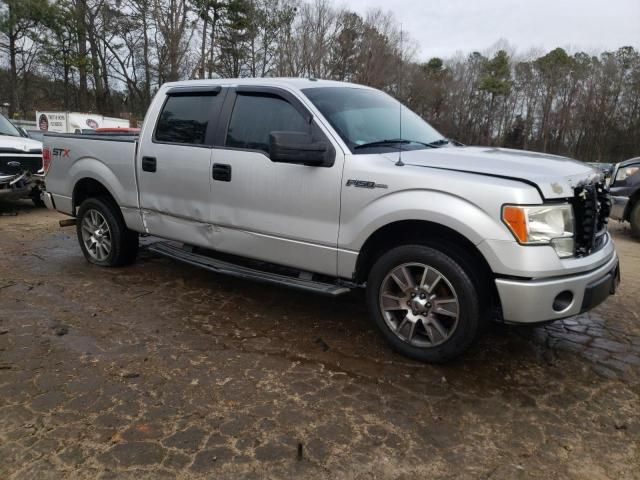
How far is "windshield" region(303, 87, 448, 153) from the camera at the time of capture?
3707 millimetres

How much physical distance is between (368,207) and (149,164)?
7.59 ft

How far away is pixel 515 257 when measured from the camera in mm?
2895

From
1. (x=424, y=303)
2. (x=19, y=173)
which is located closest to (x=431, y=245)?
(x=424, y=303)

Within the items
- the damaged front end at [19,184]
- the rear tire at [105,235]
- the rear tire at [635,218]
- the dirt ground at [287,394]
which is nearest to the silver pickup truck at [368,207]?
the rear tire at [105,235]

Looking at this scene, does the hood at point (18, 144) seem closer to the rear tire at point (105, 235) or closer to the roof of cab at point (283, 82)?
the rear tire at point (105, 235)

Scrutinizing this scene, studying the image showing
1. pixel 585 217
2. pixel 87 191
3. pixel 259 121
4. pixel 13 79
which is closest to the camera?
pixel 585 217

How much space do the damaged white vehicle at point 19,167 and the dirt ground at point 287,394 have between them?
14.7ft

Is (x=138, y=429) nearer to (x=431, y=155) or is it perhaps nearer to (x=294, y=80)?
(x=431, y=155)

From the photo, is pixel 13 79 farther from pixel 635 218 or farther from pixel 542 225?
pixel 542 225

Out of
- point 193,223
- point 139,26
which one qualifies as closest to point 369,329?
point 193,223

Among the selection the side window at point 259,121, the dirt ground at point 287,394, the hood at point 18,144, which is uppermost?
the side window at point 259,121

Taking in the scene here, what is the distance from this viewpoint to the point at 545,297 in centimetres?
291

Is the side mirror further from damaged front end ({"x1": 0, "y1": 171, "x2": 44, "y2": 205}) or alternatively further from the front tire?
damaged front end ({"x1": 0, "y1": 171, "x2": 44, "y2": 205})

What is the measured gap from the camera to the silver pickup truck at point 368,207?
9.73ft
